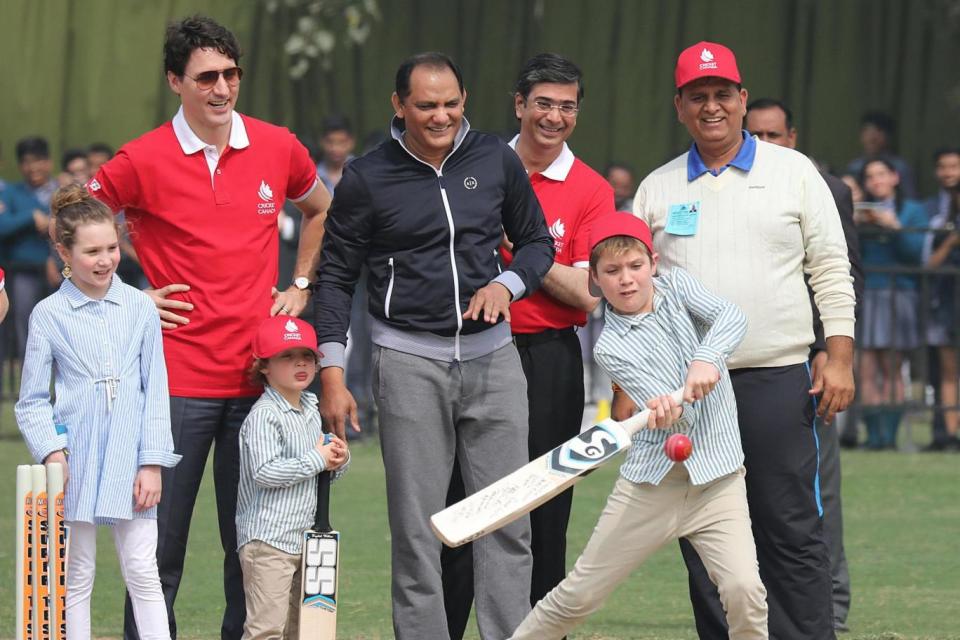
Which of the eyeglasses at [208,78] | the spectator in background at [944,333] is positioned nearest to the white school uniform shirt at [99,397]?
the eyeglasses at [208,78]

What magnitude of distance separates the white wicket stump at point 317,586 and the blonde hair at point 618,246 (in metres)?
1.43

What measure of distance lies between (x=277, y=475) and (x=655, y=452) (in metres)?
1.39

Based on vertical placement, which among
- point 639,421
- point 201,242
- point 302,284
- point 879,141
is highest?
point 879,141

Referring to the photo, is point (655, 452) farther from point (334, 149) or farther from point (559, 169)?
point (334, 149)

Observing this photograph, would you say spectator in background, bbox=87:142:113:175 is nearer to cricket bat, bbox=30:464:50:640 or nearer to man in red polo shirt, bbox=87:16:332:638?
man in red polo shirt, bbox=87:16:332:638

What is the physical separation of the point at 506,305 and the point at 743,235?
37.8 inches

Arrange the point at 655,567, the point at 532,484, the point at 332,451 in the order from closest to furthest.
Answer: the point at 532,484 < the point at 332,451 < the point at 655,567

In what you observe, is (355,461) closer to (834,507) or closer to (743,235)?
(834,507)

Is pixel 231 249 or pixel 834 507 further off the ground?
pixel 231 249

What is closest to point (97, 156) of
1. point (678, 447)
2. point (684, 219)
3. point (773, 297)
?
point (684, 219)

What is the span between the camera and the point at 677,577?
9148 millimetres

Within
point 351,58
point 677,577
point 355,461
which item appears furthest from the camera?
point 351,58

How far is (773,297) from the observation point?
6.46 metres

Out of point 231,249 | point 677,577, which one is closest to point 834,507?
point 677,577
